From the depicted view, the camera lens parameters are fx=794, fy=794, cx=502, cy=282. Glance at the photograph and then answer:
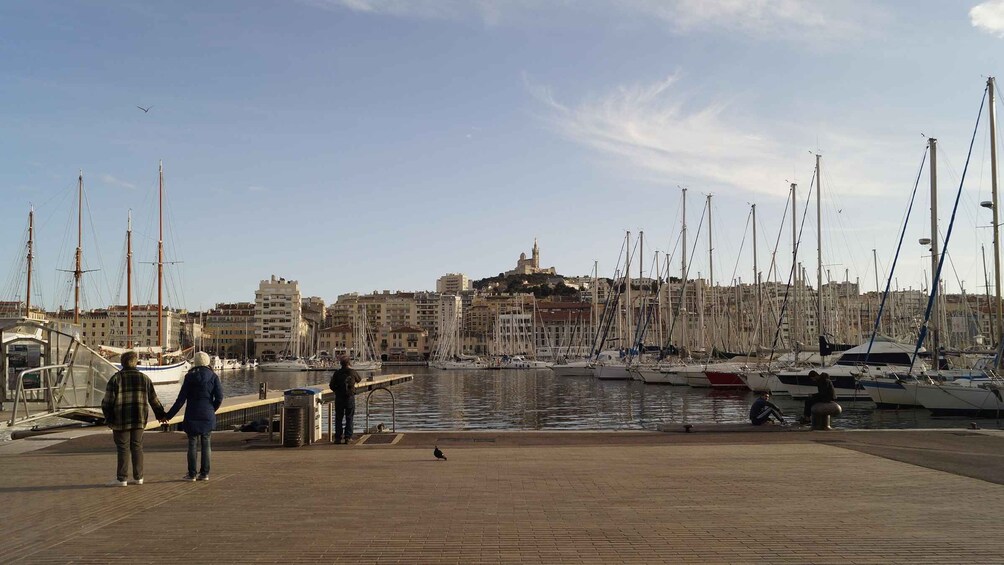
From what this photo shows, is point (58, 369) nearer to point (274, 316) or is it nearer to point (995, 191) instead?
point (995, 191)

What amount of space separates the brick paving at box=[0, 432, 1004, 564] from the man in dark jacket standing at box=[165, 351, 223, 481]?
17.7 inches

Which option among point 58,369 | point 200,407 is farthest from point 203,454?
point 58,369

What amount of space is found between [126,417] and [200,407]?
101 cm

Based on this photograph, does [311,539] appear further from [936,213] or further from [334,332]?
[334,332]

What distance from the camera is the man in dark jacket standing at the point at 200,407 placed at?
1178cm

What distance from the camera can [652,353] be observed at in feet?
283

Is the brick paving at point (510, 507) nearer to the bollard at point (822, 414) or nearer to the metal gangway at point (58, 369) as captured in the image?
the bollard at point (822, 414)

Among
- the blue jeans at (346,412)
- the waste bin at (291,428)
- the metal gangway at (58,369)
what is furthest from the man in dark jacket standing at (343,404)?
the metal gangway at (58,369)

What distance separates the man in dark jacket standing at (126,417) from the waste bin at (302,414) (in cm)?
467

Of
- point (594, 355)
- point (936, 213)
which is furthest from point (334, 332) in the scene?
point (936, 213)

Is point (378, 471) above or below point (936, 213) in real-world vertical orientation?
below

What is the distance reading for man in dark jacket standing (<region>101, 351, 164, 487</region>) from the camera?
11.4 m

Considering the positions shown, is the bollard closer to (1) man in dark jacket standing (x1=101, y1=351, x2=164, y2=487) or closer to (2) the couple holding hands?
(2) the couple holding hands

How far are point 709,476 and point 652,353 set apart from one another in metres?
75.6
